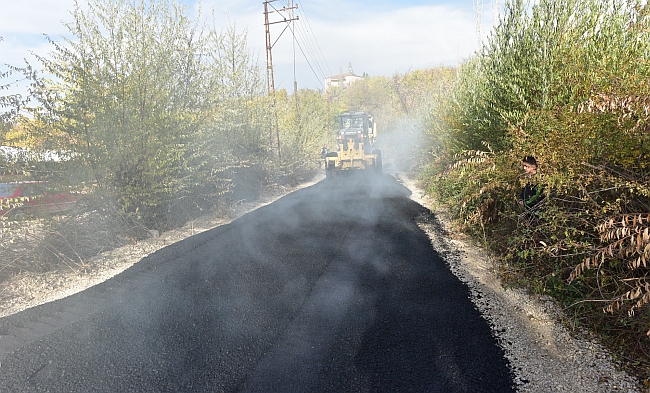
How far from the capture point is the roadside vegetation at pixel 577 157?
3.11m

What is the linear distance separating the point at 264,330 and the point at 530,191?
3575mm

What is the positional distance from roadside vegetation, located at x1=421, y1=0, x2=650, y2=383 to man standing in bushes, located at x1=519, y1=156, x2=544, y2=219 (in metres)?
0.12

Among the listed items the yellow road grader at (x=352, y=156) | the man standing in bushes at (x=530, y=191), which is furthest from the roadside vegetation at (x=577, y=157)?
the yellow road grader at (x=352, y=156)

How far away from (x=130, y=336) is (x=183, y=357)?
2.42 feet

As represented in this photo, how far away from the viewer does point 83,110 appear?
659cm

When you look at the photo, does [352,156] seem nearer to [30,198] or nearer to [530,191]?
[530,191]

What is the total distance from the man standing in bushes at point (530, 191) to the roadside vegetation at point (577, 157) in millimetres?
122

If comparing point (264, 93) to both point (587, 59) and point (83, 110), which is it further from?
point (587, 59)

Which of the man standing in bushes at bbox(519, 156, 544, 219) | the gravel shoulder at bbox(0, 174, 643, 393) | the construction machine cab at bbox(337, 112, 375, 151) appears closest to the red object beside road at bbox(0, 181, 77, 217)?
the gravel shoulder at bbox(0, 174, 643, 393)

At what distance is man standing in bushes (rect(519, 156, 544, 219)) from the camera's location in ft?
15.1

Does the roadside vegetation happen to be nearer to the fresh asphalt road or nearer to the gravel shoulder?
the gravel shoulder

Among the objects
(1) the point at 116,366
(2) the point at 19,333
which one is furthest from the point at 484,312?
(2) the point at 19,333

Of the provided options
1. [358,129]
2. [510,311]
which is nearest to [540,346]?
[510,311]

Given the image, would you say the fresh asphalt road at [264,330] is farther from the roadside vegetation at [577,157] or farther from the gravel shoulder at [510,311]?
the roadside vegetation at [577,157]
